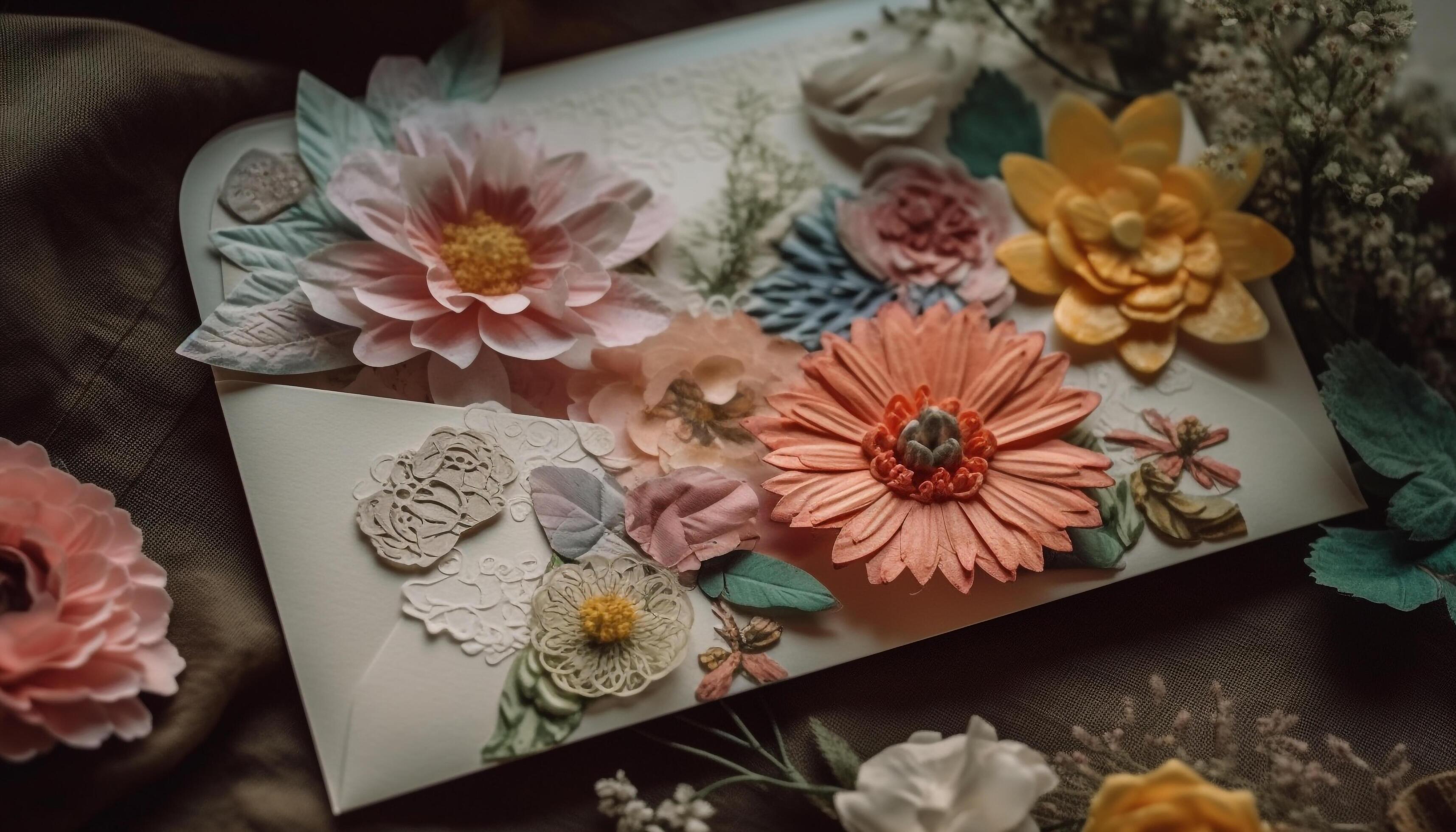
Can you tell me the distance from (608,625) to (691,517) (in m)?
0.11

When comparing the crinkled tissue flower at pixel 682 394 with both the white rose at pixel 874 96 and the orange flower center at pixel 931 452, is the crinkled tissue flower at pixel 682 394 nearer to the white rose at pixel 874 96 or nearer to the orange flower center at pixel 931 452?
the orange flower center at pixel 931 452

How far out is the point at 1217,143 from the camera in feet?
3.22

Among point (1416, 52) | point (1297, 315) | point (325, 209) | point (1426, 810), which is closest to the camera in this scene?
point (1426, 810)

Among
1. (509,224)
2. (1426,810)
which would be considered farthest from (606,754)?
(1426,810)

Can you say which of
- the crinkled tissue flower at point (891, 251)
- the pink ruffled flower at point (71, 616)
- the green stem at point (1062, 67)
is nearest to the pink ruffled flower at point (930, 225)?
the crinkled tissue flower at point (891, 251)

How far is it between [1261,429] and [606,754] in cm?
62

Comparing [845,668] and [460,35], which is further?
[460,35]

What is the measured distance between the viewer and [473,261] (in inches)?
34.4

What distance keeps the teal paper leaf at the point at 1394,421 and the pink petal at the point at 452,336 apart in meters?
0.72

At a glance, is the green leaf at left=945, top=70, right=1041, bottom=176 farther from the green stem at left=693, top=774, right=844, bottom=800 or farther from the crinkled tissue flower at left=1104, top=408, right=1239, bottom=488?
the green stem at left=693, top=774, right=844, bottom=800

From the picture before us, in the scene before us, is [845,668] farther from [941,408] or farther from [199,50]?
[199,50]

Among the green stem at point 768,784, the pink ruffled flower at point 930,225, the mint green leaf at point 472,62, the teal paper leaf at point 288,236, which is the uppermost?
the mint green leaf at point 472,62

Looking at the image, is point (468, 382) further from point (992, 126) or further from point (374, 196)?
point (992, 126)

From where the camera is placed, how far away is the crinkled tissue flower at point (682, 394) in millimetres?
867
